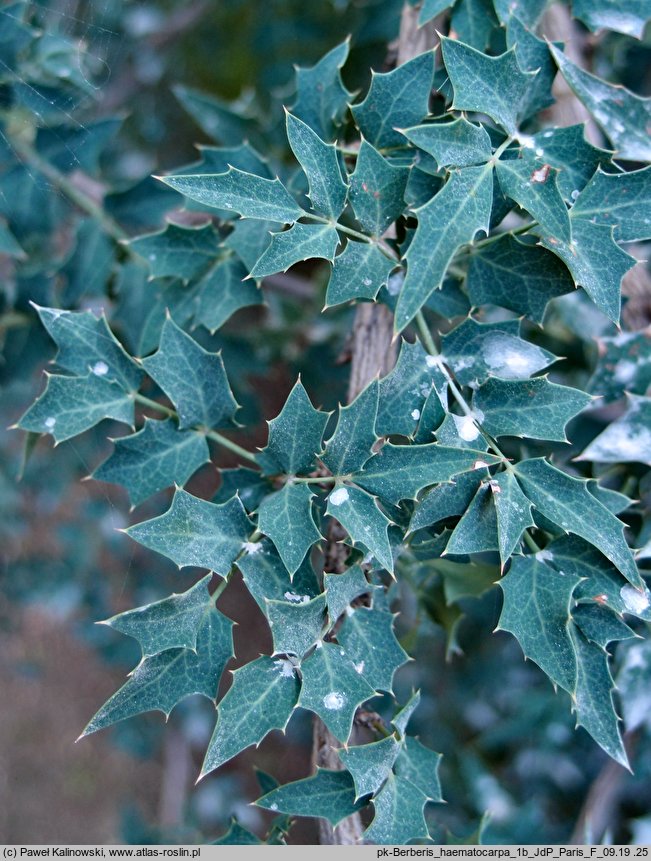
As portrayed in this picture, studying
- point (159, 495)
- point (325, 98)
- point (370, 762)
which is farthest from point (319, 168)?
point (159, 495)

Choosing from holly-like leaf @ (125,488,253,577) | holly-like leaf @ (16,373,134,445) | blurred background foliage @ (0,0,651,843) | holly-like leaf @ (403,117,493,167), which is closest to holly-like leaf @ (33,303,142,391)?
holly-like leaf @ (16,373,134,445)

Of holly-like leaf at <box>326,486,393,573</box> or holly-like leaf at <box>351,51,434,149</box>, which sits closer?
holly-like leaf at <box>326,486,393,573</box>

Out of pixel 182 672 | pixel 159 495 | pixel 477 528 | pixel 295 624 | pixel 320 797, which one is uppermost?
pixel 477 528

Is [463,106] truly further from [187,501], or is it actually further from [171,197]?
[171,197]

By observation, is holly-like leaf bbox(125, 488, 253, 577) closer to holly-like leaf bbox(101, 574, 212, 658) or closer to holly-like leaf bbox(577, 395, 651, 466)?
holly-like leaf bbox(101, 574, 212, 658)

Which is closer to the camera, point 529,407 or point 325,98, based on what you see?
point 529,407

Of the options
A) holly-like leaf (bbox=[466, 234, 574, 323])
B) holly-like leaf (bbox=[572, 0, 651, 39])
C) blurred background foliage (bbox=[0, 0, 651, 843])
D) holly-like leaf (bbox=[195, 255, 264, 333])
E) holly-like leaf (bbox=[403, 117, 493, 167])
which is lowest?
blurred background foliage (bbox=[0, 0, 651, 843])

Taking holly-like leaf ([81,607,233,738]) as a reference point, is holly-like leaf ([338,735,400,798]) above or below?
below

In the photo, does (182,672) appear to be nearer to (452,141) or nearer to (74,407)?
(74,407)
